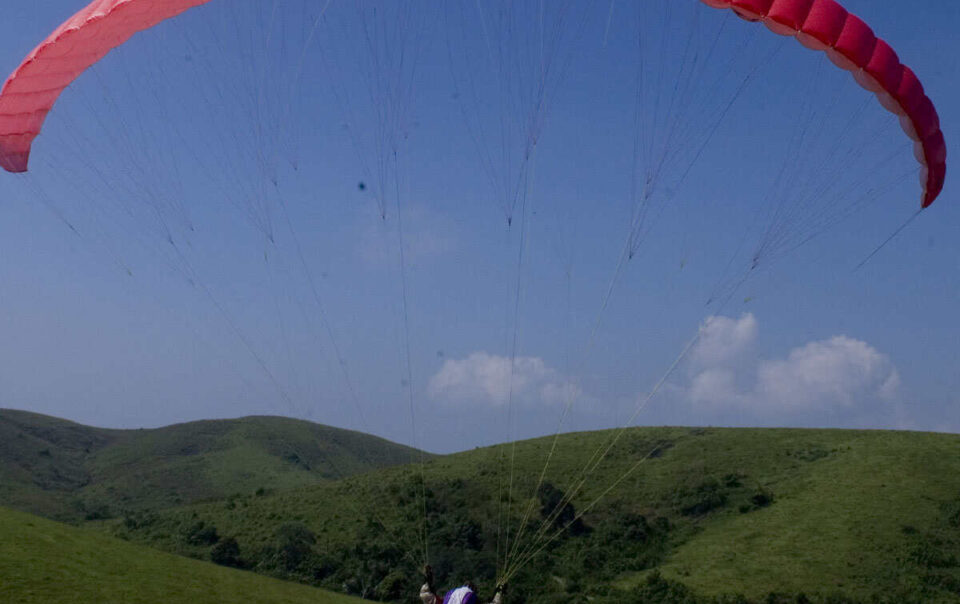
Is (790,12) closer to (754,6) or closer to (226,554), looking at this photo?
(754,6)

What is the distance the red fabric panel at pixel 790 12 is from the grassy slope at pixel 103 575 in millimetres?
21418

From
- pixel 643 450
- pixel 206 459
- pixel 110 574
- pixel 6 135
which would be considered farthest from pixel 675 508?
pixel 206 459

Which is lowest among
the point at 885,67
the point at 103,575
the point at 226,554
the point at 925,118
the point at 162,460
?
the point at 103,575

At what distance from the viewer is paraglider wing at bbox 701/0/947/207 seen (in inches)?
560

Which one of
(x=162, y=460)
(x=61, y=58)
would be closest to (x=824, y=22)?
(x=61, y=58)

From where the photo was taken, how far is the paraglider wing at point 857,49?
560 inches

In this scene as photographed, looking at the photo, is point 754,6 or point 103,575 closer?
point 754,6

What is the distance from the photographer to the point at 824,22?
14.4 meters

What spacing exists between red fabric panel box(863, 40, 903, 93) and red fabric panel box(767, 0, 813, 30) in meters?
1.63

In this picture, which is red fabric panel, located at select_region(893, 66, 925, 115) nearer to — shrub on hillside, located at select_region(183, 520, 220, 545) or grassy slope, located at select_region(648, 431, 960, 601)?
grassy slope, located at select_region(648, 431, 960, 601)

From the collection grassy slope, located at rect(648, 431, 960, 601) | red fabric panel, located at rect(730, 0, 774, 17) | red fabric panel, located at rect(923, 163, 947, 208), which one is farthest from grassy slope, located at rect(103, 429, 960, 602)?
red fabric panel, located at rect(730, 0, 774, 17)

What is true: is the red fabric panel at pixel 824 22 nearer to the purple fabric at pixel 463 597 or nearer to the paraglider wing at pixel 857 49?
the paraglider wing at pixel 857 49

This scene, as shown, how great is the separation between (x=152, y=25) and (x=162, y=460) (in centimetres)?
10958

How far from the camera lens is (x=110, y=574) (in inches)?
1011
